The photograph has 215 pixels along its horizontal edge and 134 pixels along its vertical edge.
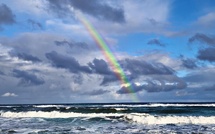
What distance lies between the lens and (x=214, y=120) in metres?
34.8

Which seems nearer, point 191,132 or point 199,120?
point 191,132

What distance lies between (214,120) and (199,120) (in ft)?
6.15

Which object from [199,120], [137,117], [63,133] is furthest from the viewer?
[137,117]

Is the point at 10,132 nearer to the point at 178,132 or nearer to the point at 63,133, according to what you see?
the point at 63,133

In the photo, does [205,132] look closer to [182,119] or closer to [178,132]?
[178,132]

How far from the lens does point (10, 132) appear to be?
79.5 ft

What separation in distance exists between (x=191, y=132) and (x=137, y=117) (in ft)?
47.8

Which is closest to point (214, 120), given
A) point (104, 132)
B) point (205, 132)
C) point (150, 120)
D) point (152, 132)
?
point (150, 120)

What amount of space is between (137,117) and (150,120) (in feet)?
10.1

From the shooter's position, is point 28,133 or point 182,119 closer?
point 28,133

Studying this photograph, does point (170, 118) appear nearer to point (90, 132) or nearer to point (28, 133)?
point (90, 132)

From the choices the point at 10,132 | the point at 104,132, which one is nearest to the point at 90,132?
the point at 104,132

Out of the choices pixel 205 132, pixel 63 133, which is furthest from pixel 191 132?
pixel 63 133

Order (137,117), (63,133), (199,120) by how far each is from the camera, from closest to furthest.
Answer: (63,133) < (199,120) < (137,117)
